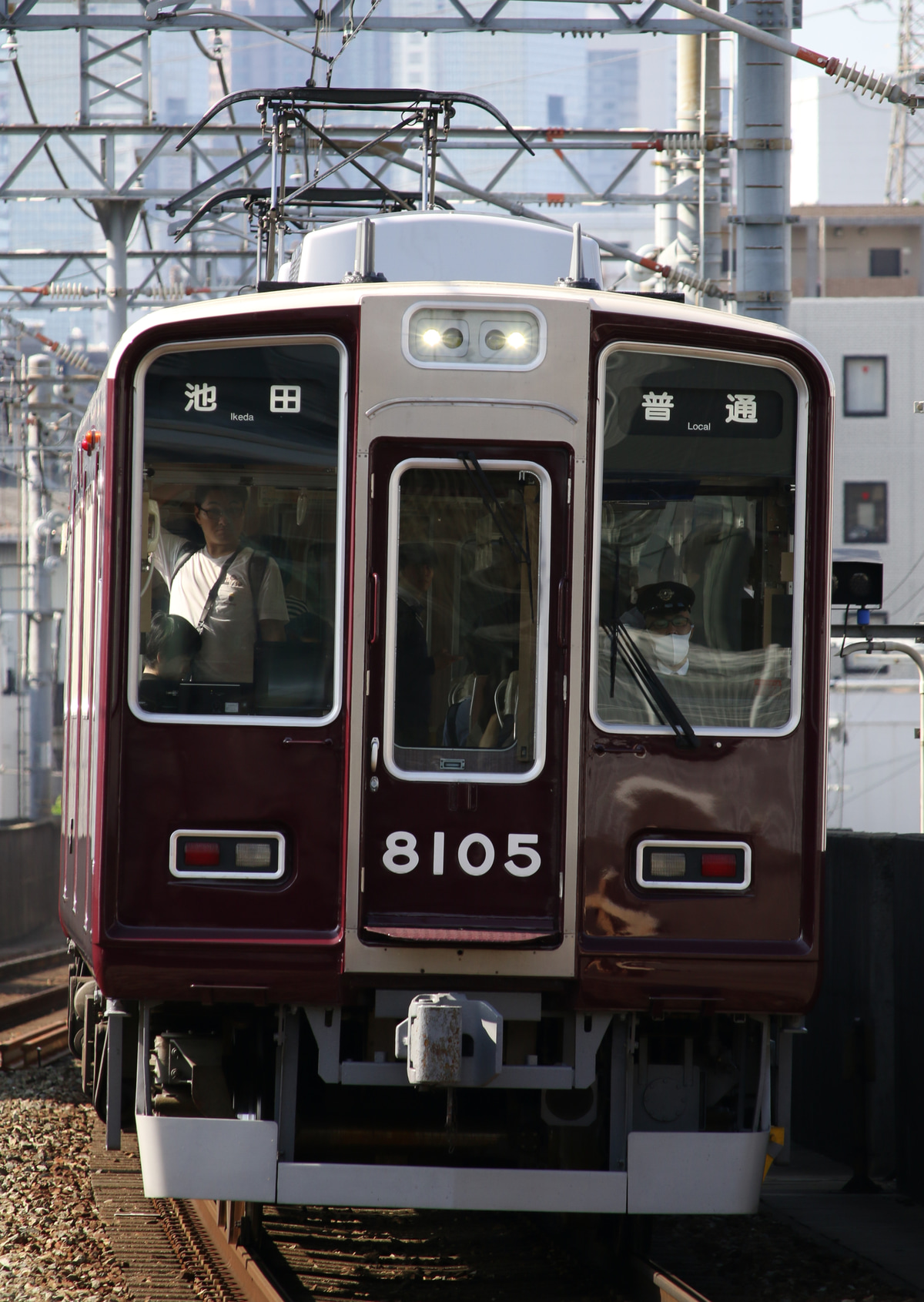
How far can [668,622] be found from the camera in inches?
203

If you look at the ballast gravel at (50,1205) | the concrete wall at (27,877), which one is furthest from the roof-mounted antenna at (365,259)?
the concrete wall at (27,877)

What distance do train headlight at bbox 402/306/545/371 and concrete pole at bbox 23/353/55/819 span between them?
2357cm

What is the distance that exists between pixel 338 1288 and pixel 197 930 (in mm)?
1656

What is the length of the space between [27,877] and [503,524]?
65.9 ft

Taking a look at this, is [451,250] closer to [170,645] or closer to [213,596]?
[213,596]

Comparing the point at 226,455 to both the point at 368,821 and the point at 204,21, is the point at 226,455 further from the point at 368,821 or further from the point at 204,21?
the point at 204,21

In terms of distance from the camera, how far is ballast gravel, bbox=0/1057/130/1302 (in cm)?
594

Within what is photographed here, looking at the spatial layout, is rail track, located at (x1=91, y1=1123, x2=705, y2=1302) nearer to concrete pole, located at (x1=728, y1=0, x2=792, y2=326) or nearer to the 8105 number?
the 8105 number

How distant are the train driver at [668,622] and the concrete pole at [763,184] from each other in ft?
17.4

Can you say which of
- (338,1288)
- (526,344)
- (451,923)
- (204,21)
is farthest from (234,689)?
(204,21)

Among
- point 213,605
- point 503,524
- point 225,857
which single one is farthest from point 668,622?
point 225,857

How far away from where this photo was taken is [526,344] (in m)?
5.09

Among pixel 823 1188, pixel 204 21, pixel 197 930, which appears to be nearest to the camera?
pixel 197 930

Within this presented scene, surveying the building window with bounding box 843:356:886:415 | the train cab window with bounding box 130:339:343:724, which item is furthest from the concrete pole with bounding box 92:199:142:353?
the building window with bounding box 843:356:886:415
